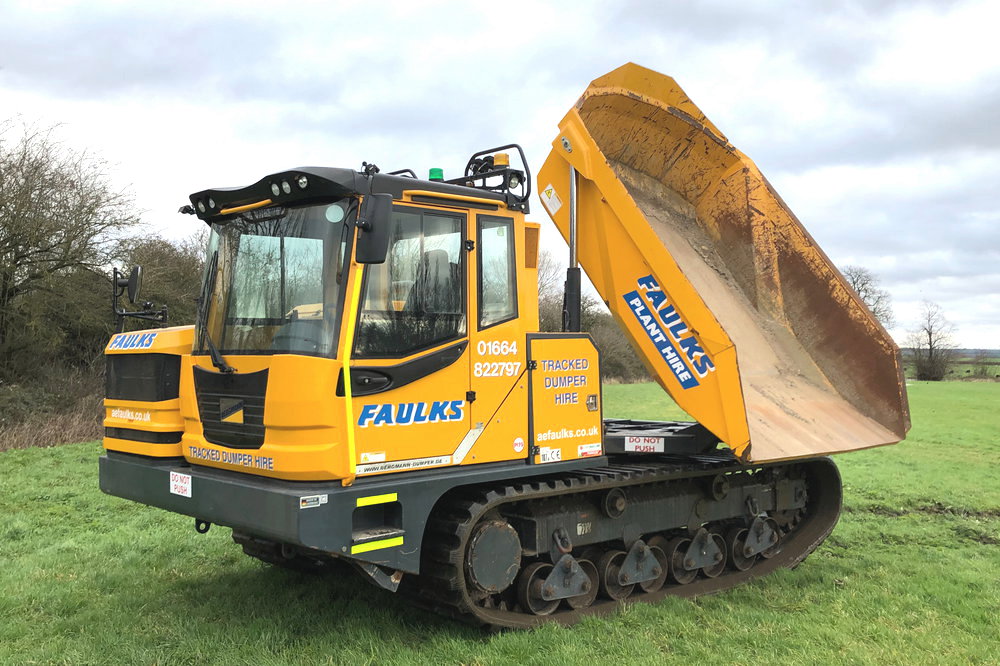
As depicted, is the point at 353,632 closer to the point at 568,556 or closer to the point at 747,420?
the point at 568,556

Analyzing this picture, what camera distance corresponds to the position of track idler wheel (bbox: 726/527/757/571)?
6.85 metres

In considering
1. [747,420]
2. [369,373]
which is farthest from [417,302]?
[747,420]

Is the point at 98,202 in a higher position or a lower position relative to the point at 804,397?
higher

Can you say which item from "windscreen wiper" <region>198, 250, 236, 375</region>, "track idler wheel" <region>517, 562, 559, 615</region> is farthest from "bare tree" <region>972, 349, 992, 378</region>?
"windscreen wiper" <region>198, 250, 236, 375</region>

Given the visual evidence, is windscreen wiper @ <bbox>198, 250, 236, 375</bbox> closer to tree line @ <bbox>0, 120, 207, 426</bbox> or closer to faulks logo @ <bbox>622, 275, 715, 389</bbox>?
faulks logo @ <bbox>622, 275, 715, 389</bbox>

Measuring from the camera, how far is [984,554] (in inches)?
309

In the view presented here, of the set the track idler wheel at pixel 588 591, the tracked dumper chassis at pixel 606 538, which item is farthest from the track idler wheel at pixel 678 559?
the track idler wheel at pixel 588 591

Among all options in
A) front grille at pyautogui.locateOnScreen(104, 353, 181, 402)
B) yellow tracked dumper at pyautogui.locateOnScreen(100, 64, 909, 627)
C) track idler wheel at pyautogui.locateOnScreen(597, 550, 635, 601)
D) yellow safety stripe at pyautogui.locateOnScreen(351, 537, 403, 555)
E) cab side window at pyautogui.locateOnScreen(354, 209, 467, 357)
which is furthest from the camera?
track idler wheel at pyautogui.locateOnScreen(597, 550, 635, 601)

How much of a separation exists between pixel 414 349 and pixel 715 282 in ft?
10.3

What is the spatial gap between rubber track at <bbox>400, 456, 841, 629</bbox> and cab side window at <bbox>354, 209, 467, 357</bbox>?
3.52ft

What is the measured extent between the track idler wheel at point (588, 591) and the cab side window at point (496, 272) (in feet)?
6.21

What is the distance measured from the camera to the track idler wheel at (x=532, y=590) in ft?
17.7

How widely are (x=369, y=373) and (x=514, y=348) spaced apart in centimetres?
111

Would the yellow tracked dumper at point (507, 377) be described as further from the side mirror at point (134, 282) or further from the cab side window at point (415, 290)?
the side mirror at point (134, 282)
